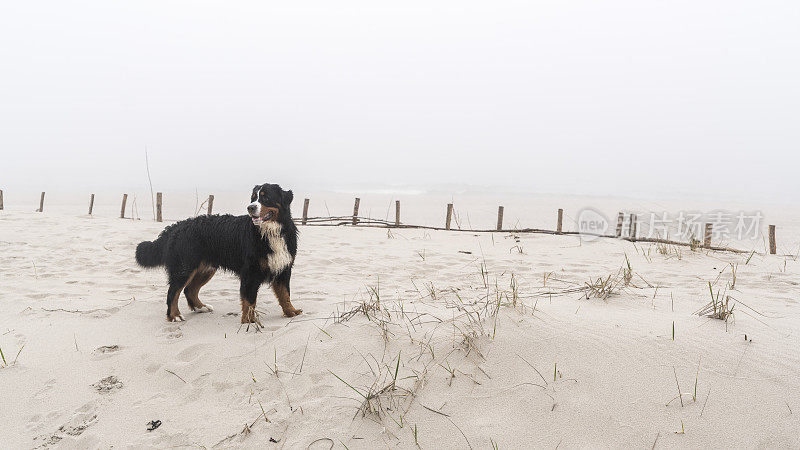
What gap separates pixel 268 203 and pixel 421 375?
7.56 ft

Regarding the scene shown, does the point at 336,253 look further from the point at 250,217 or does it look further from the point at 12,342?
the point at 12,342

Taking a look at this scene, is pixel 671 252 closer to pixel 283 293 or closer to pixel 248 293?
pixel 283 293

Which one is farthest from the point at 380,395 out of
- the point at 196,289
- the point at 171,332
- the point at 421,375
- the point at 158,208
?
the point at 158,208

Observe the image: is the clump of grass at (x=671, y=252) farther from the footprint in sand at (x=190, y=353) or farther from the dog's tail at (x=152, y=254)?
the dog's tail at (x=152, y=254)

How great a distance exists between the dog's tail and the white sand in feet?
1.77

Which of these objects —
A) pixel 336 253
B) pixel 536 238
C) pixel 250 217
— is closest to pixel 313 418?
pixel 250 217

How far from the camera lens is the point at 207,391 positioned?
2.67 metres

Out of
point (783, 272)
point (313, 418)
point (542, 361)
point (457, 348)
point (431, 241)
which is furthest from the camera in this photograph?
point (431, 241)

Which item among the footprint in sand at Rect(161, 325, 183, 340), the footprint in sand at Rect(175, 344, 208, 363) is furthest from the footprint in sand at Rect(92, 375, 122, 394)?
the footprint in sand at Rect(161, 325, 183, 340)

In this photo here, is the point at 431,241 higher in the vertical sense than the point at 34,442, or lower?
higher

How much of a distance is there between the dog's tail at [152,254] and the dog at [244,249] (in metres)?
0.02

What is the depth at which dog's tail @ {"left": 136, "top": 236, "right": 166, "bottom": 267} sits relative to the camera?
4.36 meters

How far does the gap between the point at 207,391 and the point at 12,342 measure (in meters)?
2.21

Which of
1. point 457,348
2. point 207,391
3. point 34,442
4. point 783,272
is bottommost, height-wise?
point 34,442
